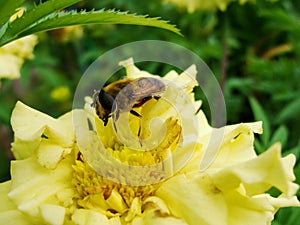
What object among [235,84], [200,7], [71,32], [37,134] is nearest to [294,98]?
[235,84]

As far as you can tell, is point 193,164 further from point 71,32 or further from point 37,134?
point 71,32

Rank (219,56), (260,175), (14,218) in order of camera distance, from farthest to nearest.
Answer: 1. (219,56)
2. (14,218)
3. (260,175)

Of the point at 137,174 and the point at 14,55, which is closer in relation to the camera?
the point at 137,174

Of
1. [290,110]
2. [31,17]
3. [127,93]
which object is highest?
[31,17]

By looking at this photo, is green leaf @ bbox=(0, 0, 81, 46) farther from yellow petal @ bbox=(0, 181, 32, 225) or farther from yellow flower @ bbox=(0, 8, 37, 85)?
yellow flower @ bbox=(0, 8, 37, 85)

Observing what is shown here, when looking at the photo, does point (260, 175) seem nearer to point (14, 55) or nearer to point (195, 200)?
point (195, 200)

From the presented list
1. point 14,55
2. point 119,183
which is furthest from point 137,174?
point 14,55

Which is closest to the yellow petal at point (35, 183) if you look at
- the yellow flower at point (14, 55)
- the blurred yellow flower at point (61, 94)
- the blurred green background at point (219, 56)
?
the yellow flower at point (14, 55)
